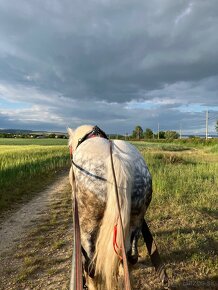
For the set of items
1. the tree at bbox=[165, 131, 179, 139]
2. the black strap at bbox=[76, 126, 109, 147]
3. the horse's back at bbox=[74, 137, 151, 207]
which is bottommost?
the tree at bbox=[165, 131, 179, 139]

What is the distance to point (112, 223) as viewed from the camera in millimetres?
2578

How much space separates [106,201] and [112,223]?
0.20m

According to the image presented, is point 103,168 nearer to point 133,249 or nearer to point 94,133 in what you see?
point 94,133

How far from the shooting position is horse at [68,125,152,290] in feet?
8.46

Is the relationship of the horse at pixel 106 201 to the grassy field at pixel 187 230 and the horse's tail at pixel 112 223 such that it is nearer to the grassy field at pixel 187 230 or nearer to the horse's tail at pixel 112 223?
the horse's tail at pixel 112 223

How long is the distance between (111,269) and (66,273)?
4.38ft

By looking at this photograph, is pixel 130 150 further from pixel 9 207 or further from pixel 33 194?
pixel 33 194

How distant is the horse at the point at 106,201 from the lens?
102 inches

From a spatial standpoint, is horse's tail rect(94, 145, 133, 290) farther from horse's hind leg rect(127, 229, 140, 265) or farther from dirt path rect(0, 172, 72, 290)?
dirt path rect(0, 172, 72, 290)

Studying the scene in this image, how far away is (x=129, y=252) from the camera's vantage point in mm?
2836

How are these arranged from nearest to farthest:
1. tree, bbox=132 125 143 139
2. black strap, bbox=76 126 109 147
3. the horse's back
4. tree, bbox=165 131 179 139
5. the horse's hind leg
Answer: the horse's back → the horse's hind leg → black strap, bbox=76 126 109 147 → tree, bbox=165 131 179 139 → tree, bbox=132 125 143 139

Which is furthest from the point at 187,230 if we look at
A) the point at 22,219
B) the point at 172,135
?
the point at 172,135

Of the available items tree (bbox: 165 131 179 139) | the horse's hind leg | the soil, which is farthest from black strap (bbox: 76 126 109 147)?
tree (bbox: 165 131 179 139)

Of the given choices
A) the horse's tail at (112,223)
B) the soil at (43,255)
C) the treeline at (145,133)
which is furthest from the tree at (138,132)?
the horse's tail at (112,223)
